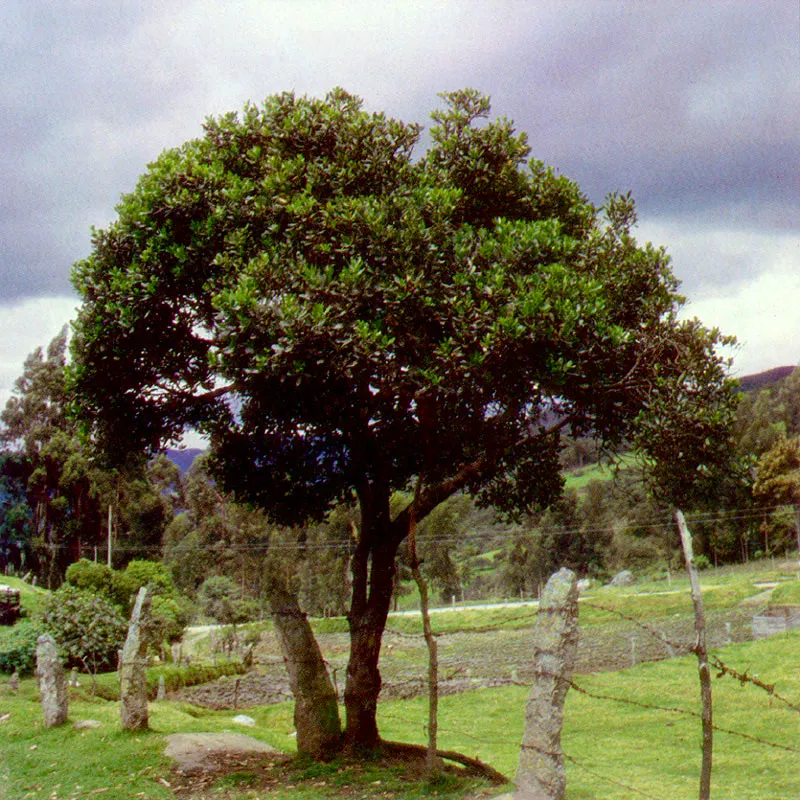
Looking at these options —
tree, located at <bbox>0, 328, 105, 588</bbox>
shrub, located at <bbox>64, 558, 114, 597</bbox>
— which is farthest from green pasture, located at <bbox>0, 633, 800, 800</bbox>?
tree, located at <bbox>0, 328, 105, 588</bbox>

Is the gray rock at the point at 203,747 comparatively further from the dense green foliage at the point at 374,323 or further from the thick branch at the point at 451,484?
the thick branch at the point at 451,484

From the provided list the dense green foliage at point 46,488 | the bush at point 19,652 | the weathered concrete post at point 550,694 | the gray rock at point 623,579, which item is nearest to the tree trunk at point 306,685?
the weathered concrete post at point 550,694

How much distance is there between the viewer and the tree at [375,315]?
1016 cm

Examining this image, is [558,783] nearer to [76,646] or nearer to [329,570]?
[76,646]

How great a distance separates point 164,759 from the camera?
13.1 meters

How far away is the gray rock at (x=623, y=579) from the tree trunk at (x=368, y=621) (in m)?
62.3

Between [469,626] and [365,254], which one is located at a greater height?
[365,254]

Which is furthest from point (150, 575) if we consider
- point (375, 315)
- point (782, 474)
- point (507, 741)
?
point (782, 474)

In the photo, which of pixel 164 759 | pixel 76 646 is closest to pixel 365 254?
pixel 164 759

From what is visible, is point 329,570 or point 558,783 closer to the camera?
point 558,783

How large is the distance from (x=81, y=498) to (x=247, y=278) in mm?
49168

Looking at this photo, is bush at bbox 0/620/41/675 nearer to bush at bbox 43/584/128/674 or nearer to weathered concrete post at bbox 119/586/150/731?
bush at bbox 43/584/128/674

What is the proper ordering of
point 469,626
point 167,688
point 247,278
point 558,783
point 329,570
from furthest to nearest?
point 329,570 → point 469,626 → point 167,688 → point 247,278 → point 558,783

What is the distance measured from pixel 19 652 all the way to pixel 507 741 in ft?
52.2
